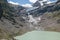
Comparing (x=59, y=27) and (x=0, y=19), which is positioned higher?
(x=0, y=19)

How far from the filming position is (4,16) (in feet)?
504

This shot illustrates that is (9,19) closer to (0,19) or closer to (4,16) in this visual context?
(4,16)

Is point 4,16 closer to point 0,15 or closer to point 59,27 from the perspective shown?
point 0,15

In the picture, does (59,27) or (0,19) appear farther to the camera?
(59,27)

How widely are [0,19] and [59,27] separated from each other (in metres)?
78.0

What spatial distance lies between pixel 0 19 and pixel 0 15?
3.19 metres

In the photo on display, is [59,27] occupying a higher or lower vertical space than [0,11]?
lower

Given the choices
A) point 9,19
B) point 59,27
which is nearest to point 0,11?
point 9,19

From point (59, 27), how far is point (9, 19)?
63.6 m

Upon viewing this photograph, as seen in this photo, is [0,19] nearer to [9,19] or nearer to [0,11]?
[0,11]

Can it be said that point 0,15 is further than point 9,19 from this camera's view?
No

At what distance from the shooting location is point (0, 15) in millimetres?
140625

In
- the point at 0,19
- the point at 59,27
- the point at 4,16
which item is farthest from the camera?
the point at 59,27

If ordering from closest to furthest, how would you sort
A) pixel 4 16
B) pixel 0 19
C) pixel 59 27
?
1. pixel 0 19
2. pixel 4 16
3. pixel 59 27
